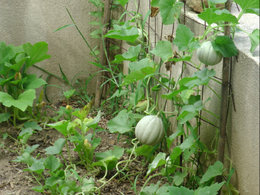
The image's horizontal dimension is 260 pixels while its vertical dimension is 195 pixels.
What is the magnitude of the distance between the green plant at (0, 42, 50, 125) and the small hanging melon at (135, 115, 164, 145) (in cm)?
96

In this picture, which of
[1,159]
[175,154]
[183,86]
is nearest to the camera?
[183,86]

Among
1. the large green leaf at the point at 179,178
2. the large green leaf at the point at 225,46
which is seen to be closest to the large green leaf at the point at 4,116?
the large green leaf at the point at 179,178

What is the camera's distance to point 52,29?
10.8 ft

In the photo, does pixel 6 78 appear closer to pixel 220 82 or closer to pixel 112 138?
pixel 112 138

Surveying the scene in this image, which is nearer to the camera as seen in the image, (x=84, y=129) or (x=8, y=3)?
(x=84, y=129)

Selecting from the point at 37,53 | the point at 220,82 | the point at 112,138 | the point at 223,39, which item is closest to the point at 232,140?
the point at 220,82

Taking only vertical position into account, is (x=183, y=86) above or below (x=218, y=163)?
above

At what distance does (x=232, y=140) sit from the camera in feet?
5.76

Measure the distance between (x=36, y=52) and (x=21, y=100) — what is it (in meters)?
0.46

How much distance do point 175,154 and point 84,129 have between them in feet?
2.19

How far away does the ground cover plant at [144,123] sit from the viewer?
1.69 m

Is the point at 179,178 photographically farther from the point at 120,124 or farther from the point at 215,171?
the point at 120,124

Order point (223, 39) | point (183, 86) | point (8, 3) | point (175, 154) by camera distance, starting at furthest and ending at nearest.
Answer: point (8, 3) < point (175, 154) < point (183, 86) < point (223, 39)

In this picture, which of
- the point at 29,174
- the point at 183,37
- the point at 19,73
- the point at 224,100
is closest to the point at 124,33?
the point at 183,37
